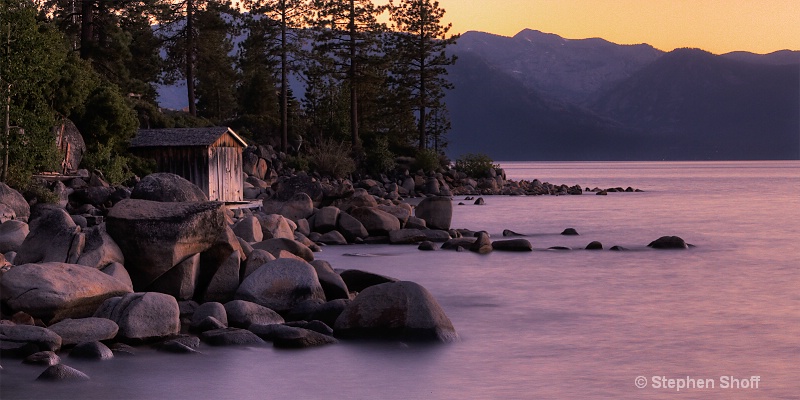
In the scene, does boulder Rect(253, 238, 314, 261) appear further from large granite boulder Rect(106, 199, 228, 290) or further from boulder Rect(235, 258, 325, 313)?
boulder Rect(235, 258, 325, 313)

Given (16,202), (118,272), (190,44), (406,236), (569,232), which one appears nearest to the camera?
(118,272)

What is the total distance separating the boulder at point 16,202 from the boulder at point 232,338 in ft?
52.0

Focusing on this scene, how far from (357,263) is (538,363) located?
12758 mm

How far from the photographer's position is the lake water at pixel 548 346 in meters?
12.3

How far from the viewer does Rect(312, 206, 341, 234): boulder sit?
32344mm

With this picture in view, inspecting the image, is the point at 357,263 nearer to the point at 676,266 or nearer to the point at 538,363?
the point at 676,266

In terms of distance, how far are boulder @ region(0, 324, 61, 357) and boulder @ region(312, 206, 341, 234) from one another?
61.9ft

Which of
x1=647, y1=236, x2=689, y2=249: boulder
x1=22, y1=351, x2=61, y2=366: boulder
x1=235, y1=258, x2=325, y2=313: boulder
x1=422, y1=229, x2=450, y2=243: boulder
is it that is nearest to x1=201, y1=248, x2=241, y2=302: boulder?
x1=235, y1=258, x2=325, y2=313: boulder

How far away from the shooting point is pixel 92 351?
13211mm

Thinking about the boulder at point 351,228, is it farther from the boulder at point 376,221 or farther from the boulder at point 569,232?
the boulder at point 569,232

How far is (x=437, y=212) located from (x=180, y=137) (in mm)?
13738

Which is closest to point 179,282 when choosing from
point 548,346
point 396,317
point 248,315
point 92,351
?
point 248,315

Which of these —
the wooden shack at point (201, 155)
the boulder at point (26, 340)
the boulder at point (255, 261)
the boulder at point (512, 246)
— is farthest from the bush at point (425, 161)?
the boulder at point (26, 340)

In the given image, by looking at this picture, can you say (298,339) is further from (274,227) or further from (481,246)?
(481,246)
